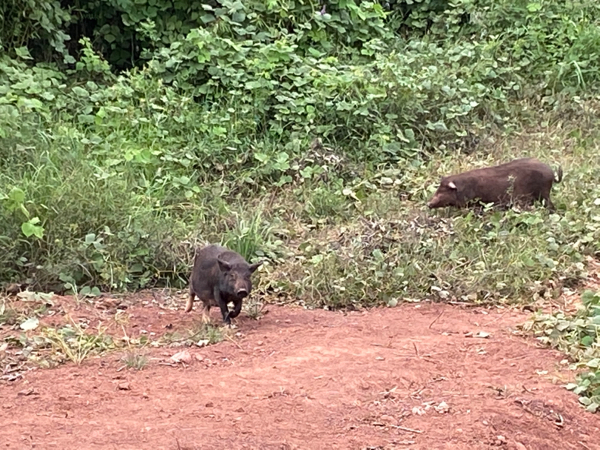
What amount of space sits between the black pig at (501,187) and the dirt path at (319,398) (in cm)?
221

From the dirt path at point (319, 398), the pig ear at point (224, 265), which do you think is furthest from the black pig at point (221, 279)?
the dirt path at point (319, 398)

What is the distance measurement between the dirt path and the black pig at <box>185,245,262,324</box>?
402 millimetres

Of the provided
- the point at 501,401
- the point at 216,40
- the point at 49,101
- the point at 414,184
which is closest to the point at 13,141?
the point at 49,101

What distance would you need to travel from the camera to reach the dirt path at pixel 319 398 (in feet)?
13.9

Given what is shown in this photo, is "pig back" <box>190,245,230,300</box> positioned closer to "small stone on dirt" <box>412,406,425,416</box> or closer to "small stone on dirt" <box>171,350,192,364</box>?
"small stone on dirt" <box>171,350,192,364</box>

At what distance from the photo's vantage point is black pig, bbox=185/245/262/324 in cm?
619

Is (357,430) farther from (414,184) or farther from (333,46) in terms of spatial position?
(333,46)

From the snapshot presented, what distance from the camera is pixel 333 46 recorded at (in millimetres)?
Answer: 11094

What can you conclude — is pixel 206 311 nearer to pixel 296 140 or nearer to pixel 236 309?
pixel 236 309

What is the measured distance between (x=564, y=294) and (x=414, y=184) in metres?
2.51

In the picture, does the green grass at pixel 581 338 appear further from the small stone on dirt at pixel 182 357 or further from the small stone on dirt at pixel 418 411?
the small stone on dirt at pixel 182 357

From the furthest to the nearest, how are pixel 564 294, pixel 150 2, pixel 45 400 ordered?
1. pixel 150 2
2. pixel 564 294
3. pixel 45 400

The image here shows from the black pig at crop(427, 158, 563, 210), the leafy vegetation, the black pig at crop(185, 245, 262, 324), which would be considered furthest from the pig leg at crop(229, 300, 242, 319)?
the black pig at crop(427, 158, 563, 210)

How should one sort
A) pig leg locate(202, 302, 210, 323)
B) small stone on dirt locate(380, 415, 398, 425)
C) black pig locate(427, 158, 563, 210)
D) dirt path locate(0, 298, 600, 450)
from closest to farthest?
1. dirt path locate(0, 298, 600, 450)
2. small stone on dirt locate(380, 415, 398, 425)
3. pig leg locate(202, 302, 210, 323)
4. black pig locate(427, 158, 563, 210)
